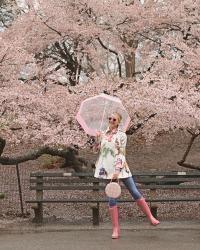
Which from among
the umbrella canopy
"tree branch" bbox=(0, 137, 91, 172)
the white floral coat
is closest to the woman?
the white floral coat

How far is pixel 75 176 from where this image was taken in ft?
28.3

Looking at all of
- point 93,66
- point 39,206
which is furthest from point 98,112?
point 93,66

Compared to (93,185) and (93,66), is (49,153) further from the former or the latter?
(93,66)

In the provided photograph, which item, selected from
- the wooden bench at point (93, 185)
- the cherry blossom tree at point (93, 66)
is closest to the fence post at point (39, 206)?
the wooden bench at point (93, 185)

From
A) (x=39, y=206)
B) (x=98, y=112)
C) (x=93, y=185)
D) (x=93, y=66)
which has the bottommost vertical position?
(x=39, y=206)

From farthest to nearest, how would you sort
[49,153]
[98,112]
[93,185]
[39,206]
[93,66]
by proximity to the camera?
[93,66] → [49,153] → [93,185] → [39,206] → [98,112]

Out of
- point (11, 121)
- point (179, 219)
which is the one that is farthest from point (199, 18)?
point (179, 219)

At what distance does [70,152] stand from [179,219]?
4854 mm

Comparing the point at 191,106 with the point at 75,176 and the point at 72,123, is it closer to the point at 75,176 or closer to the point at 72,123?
the point at 72,123

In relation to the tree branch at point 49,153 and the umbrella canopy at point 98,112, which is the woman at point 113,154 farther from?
the tree branch at point 49,153

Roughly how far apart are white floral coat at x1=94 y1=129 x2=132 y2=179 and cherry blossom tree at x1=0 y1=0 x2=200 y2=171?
12.9ft

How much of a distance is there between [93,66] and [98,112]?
9797 mm

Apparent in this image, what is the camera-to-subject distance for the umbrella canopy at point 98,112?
734 cm

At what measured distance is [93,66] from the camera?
1727 centimetres
